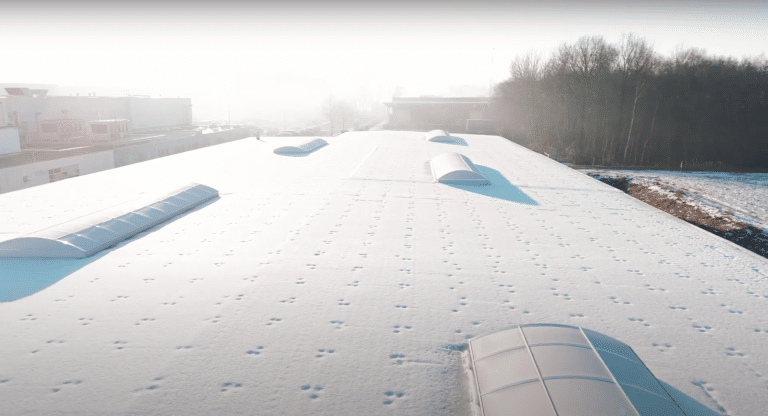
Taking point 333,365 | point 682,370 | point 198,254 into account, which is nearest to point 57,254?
point 198,254

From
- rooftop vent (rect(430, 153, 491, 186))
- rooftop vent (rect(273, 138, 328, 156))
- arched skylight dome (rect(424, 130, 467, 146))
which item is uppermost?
arched skylight dome (rect(424, 130, 467, 146))

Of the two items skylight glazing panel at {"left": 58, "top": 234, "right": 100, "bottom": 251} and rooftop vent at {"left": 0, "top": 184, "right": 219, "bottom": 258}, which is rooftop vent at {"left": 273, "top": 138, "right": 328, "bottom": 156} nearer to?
rooftop vent at {"left": 0, "top": 184, "right": 219, "bottom": 258}

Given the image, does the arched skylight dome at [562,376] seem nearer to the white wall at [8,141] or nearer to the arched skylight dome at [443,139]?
the arched skylight dome at [443,139]

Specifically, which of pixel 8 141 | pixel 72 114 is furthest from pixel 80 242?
pixel 72 114

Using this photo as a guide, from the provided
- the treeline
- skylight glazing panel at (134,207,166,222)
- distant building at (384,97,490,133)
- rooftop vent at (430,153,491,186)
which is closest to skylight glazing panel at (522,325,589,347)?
skylight glazing panel at (134,207,166,222)

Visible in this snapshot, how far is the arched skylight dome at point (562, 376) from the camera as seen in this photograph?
3.03 m

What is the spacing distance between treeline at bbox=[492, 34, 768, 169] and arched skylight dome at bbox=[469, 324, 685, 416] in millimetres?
34757

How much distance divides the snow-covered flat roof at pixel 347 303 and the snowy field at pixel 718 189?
1435 cm

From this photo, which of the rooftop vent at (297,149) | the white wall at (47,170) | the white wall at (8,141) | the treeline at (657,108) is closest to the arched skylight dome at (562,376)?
the rooftop vent at (297,149)

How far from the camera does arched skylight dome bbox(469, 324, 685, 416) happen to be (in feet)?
9.93

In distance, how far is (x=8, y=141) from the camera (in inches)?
832

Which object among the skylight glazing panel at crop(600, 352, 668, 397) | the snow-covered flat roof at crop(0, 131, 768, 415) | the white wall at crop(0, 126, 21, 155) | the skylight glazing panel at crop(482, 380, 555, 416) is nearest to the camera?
the skylight glazing panel at crop(482, 380, 555, 416)

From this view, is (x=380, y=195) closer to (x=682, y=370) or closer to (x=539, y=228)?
(x=539, y=228)

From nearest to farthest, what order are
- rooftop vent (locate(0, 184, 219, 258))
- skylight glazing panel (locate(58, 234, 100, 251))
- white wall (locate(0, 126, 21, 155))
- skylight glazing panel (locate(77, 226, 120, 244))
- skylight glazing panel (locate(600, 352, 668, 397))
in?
skylight glazing panel (locate(600, 352, 668, 397)) < rooftop vent (locate(0, 184, 219, 258)) < skylight glazing panel (locate(58, 234, 100, 251)) < skylight glazing panel (locate(77, 226, 120, 244)) < white wall (locate(0, 126, 21, 155))
